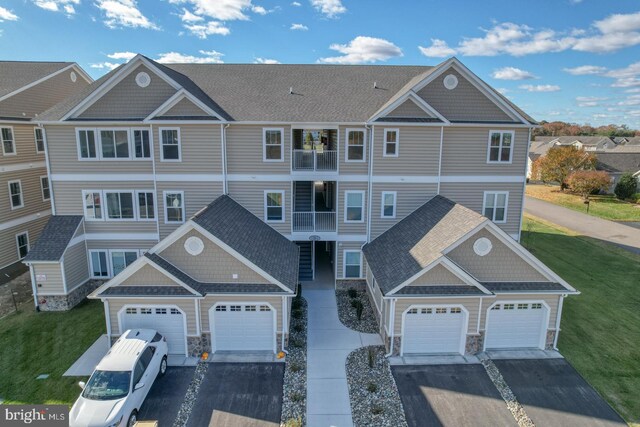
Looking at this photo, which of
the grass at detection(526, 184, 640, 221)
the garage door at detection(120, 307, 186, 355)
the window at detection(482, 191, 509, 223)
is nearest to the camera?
the garage door at detection(120, 307, 186, 355)

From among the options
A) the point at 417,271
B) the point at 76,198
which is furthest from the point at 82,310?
the point at 417,271

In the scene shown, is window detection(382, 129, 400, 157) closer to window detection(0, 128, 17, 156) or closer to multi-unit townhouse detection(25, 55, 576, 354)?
multi-unit townhouse detection(25, 55, 576, 354)

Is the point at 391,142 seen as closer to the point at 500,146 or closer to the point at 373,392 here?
the point at 500,146

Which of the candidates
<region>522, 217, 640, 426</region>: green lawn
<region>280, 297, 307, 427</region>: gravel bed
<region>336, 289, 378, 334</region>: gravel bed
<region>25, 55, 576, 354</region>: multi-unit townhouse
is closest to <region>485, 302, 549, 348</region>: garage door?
<region>25, 55, 576, 354</region>: multi-unit townhouse

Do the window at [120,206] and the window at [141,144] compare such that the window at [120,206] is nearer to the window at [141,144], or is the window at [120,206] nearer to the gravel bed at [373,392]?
the window at [141,144]

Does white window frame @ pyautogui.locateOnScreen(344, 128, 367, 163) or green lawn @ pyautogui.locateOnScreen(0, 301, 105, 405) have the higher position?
white window frame @ pyautogui.locateOnScreen(344, 128, 367, 163)

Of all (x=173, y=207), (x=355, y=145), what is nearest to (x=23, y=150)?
(x=173, y=207)
